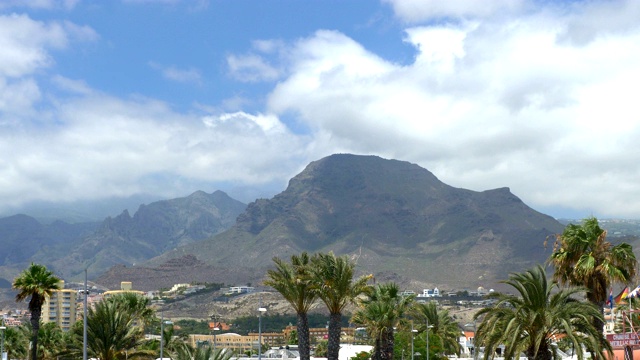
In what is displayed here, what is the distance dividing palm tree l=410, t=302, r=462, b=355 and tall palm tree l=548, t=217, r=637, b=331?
4316 cm

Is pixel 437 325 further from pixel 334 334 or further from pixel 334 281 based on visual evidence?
pixel 334 281

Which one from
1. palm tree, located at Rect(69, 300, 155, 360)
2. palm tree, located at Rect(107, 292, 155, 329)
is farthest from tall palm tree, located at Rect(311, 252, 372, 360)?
palm tree, located at Rect(107, 292, 155, 329)

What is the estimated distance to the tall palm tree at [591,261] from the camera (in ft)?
145

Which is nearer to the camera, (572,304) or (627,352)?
(572,304)

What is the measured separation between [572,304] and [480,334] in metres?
4.98

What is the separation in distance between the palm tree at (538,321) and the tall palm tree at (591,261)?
5.23m

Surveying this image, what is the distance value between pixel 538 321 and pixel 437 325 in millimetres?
59297

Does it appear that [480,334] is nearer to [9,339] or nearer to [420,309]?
[420,309]

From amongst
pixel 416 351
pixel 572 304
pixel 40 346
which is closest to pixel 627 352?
pixel 572 304

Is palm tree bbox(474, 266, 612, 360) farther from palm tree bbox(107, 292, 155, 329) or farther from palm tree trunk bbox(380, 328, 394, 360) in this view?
palm tree bbox(107, 292, 155, 329)

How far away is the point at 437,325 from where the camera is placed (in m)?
96.6

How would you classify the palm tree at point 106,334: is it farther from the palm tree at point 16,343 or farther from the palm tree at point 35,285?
the palm tree at point 16,343

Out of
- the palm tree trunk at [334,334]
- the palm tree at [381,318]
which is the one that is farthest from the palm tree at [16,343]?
the palm tree trunk at [334,334]

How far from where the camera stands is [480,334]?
1618 inches
